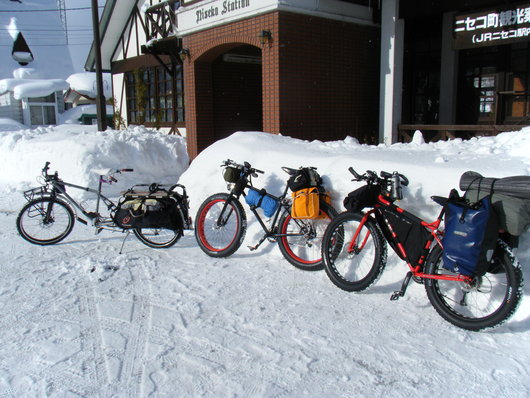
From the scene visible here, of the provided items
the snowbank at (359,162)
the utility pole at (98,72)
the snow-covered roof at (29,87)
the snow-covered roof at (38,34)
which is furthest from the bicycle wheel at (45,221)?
the snow-covered roof at (38,34)

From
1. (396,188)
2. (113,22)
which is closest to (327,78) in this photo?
(396,188)

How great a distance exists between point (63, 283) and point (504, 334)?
385cm

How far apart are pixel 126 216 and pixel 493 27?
6.99 meters

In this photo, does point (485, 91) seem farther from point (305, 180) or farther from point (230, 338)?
point (230, 338)

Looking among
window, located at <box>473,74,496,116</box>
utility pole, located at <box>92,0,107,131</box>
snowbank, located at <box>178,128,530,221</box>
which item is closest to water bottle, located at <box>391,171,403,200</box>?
snowbank, located at <box>178,128,530,221</box>

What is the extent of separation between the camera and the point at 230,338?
345cm

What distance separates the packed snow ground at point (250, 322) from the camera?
9.58ft

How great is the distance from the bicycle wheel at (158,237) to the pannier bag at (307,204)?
1634 mm

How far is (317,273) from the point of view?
4.78 m

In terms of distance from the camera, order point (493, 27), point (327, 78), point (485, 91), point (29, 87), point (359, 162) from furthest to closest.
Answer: point (29, 87), point (485, 91), point (327, 78), point (493, 27), point (359, 162)

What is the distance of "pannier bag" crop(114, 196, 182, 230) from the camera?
5.46 m

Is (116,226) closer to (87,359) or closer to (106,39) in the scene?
(87,359)

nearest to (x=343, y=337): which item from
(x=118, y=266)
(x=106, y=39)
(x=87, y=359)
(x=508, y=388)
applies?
(x=508, y=388)

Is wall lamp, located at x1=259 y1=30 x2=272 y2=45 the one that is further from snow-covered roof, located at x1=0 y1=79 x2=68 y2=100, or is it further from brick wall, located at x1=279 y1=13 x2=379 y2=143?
snow-covered roof, located at x1=0 y1=79 x2=68 y2=100
